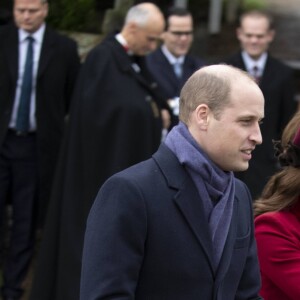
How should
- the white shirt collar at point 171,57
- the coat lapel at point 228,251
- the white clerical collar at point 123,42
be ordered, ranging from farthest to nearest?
1. the white shirt collar at point 171,57
2. the white clerical collar at point 123,42
3. the coat lapel at point 228,251

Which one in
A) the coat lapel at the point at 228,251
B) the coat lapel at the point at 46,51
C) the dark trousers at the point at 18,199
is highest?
the coat lapel at the point at 228,251

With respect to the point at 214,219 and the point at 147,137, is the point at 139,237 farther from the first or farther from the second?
the point at 147,137

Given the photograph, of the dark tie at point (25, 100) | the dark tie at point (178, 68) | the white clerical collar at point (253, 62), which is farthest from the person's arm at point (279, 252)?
the white clerical collar at point (253, 62)

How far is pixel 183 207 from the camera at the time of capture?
315cm

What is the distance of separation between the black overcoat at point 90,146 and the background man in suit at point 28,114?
0.91 feet

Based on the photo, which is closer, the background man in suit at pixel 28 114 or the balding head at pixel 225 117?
the balding head at pixel 225 117

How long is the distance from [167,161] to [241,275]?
0.48 m

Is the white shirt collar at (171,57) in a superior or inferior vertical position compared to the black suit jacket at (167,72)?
superior

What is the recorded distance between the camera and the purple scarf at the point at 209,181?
3.15 meters

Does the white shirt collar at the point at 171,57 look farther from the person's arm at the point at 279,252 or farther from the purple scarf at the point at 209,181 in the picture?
the purple scarf at the point at 209,181

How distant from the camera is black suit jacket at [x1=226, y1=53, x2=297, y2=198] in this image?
736cm

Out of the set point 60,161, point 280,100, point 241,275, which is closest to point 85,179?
point 60,161

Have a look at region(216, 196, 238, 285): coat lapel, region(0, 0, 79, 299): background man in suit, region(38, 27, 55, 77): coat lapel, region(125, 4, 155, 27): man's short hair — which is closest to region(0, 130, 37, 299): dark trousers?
region(0, 0, 79, 299): background man in suit

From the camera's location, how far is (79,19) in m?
9.05
